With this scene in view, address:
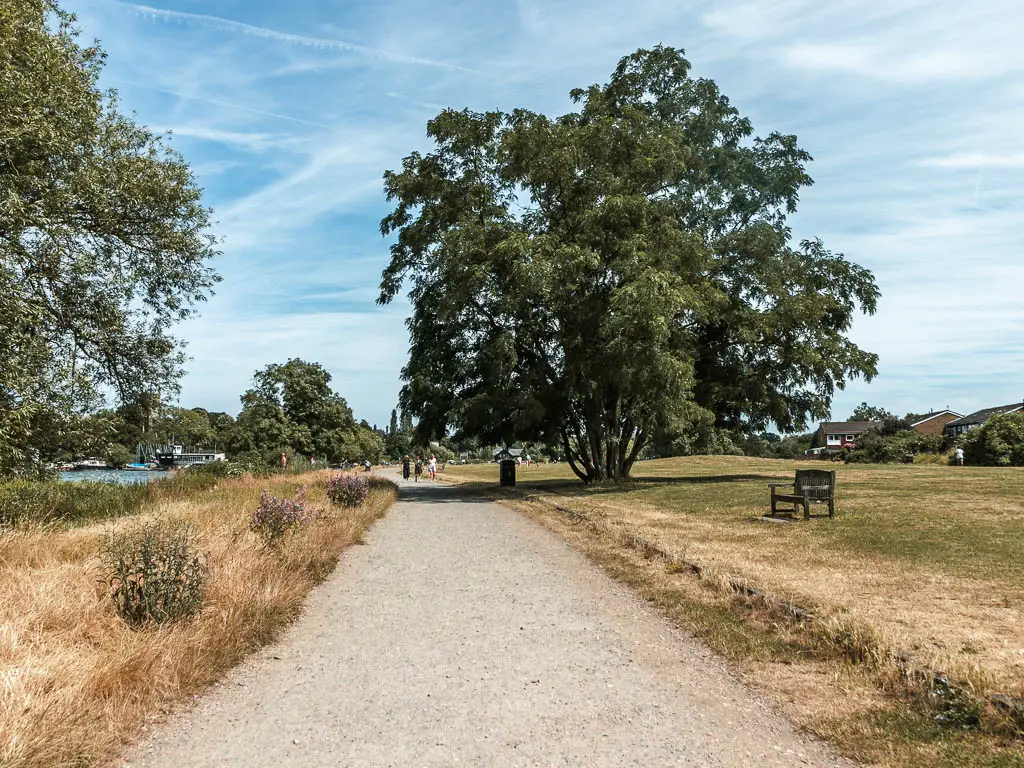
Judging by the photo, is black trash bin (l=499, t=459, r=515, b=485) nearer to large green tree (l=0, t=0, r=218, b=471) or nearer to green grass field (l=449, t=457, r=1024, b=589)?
green grass field (l=449, t=457, r=1024, b=589)

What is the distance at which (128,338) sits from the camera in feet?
55.1

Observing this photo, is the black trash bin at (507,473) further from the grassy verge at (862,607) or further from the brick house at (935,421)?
the brick house at (935,421)

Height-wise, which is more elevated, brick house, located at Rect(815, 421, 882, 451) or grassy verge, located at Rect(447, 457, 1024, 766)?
brick house, located at Rect(815, 421, 882, 451)

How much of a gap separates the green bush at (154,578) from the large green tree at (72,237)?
669 centimetres

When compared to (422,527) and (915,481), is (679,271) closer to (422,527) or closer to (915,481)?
(915,481)

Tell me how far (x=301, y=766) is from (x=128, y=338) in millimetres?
15396

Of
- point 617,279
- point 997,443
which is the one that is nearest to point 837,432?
point 997,443

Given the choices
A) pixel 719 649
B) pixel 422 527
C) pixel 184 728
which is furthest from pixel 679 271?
pixel 184 728

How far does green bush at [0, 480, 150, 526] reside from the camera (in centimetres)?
1330

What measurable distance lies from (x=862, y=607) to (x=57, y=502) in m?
15.6

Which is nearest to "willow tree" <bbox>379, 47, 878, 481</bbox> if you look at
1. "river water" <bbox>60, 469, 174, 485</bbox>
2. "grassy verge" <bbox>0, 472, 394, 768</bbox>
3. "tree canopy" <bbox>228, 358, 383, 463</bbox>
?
"river water" <bbox>60, 469, 174, 485</bbox>

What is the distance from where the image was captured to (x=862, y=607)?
6.69 meters

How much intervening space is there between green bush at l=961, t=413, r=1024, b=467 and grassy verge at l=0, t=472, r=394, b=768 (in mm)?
41092

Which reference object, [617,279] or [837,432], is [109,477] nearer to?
[617,279]
